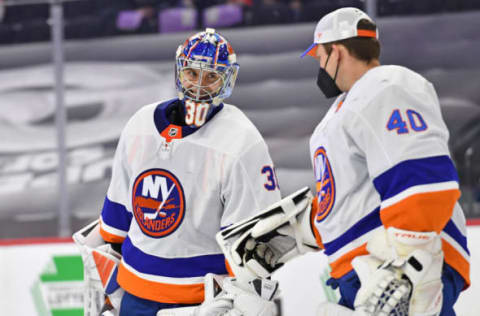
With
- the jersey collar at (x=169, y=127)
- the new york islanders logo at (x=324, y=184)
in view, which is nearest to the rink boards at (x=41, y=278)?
the jersey collar at (x=169, y=127)

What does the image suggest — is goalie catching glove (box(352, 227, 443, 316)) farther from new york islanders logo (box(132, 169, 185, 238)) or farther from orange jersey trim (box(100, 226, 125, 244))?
orange jersey trim (box(100, 226, 125, 244))

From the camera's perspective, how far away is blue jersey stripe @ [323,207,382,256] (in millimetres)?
1526

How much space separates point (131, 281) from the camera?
2.05m

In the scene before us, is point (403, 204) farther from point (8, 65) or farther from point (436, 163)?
point (8, 65)

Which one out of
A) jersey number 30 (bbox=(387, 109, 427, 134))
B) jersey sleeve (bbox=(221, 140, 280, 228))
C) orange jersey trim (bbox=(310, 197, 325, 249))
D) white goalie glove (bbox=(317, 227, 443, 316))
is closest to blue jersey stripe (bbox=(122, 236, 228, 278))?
jersey sleeve (bbox=(221, 140, 280, 228))

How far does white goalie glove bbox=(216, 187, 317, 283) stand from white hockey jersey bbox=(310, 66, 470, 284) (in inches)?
4.1

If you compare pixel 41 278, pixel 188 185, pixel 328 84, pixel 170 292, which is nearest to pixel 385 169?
pixel 328 84

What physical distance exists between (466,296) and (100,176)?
1.84m

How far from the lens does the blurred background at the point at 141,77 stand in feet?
11.7

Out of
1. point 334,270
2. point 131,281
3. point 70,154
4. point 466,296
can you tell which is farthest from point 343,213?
point 70,154

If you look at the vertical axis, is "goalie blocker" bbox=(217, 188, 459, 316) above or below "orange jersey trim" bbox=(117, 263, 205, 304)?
above

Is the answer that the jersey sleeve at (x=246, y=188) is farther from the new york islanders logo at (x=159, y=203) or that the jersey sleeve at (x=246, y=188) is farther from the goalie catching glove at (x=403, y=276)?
the goalie catching glove at (x=403, y=276)

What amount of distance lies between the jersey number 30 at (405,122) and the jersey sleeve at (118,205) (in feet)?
3.00

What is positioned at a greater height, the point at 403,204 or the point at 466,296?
the point at 403,204
